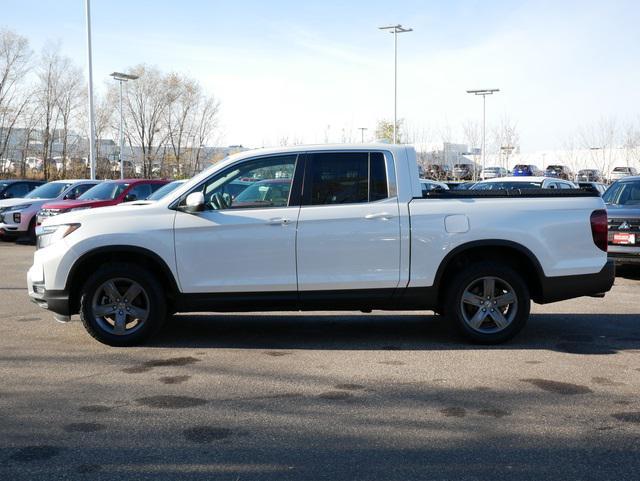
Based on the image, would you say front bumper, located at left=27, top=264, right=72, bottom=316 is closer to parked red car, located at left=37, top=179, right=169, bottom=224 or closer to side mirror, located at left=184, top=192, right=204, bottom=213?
side mirror, located at left=184, top=192, right=204, bottom=213

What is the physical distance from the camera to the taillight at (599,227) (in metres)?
7.13

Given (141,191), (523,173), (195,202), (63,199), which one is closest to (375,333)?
(195,202)

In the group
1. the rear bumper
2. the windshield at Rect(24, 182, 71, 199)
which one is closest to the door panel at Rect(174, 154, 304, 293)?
the rear bumper

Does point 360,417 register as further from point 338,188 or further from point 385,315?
point 385,315

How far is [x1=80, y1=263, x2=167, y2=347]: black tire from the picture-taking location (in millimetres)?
7000

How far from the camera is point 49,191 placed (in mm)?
19828

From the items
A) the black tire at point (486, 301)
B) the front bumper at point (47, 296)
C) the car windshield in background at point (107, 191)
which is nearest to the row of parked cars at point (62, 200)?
the car windshield in background at point (107, 191)

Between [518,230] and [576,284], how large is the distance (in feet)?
2.66

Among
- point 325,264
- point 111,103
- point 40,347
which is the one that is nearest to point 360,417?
point 325,264

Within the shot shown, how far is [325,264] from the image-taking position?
6926 millimetres

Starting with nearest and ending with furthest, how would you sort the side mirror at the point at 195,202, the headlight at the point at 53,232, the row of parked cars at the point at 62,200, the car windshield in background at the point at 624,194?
1. the side mirror at the point at 195,202
2. the headlight at the point at 53,232
3. the car windshield in background at the point at 624,194
4. the row of parked cars at the point at 62,200

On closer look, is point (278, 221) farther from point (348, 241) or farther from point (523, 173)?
point (523, 173)

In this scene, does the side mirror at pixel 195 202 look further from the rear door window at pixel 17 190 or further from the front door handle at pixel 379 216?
the rear door window at pixel 17 190

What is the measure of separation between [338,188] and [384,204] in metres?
0.48
